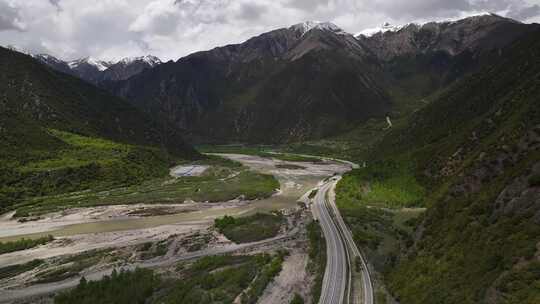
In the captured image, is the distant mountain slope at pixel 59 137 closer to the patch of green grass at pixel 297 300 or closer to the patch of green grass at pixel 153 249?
the patch of green grass at pixel 153 249

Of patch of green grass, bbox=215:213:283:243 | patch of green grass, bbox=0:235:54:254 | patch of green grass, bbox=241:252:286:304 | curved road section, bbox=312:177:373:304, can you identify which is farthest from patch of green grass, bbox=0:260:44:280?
curved road section, bbox=312:177:373:304

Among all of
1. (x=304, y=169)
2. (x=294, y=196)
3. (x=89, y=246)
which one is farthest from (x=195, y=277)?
(x=304, y=169)

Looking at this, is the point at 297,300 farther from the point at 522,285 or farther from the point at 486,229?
the point at 522,285

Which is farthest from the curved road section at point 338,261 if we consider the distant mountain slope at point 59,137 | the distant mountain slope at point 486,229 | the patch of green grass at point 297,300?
the distant mountain slope at point 59,137

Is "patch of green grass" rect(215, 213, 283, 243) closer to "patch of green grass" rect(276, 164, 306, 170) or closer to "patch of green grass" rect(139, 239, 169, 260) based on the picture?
"patch of green grass" rect(139, 239, 169, 260)

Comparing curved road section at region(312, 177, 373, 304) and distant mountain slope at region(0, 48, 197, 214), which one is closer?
curved road section at region(312, 177, 373, 304)

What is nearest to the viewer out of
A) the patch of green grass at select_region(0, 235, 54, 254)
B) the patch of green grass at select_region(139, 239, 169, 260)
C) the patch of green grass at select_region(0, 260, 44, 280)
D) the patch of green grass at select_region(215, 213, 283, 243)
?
the patch of green grass at select_region(0, 260, 44, 280)

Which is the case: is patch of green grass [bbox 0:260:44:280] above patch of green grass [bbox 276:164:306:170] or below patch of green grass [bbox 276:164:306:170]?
below
